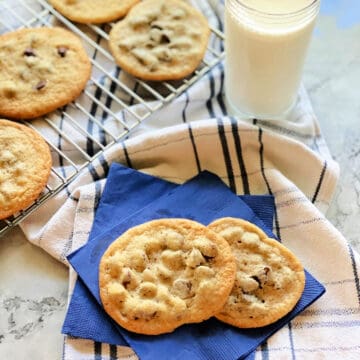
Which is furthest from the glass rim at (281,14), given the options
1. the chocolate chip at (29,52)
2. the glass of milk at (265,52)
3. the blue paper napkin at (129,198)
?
the chocolate chip at (29,52)

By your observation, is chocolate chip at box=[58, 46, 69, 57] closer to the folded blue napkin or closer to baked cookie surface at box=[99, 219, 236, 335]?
the folded blue napkin

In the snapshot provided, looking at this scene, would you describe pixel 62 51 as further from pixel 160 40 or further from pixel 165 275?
pixel 165 275

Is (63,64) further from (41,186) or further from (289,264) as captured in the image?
(289,264)

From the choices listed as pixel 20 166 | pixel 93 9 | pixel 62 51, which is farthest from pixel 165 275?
→ pixel 93 9

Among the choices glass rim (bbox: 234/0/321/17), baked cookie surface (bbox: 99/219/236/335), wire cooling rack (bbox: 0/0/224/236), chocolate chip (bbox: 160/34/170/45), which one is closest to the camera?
baked cookie surface (bbox: 99/219/236/335)

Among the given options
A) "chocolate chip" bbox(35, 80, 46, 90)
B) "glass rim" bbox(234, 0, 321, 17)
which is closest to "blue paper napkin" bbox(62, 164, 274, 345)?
"chocolate chip" bbox(35, 80, 46, 90)

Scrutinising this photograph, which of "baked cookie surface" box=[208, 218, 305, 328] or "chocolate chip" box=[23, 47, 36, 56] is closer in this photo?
"baked cookie surface" box=[208, 218, 305, 328]

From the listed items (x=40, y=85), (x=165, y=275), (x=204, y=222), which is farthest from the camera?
(x=40, y=85)

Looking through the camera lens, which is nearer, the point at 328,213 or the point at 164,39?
the point at 328,213

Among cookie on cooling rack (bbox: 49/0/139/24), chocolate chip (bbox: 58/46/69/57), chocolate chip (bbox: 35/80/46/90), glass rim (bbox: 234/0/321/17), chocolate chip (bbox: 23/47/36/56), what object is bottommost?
chocolate chip (bbox: 35/80/46/90)
